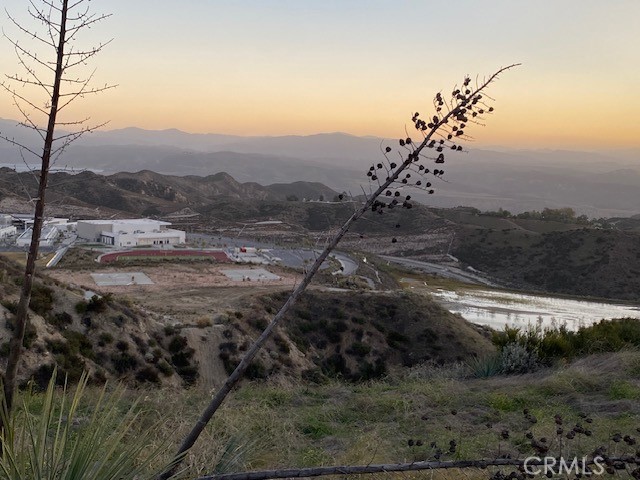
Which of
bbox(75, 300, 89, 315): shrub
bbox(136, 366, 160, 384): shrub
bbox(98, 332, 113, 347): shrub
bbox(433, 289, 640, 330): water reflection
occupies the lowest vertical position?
bbox(433, 289, 640, 330): water reflection

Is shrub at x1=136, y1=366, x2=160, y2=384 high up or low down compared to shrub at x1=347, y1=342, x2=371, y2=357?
up

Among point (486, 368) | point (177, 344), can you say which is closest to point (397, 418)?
point (486, 368)

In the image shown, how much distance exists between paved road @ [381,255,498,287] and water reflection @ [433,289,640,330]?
8.38 metres

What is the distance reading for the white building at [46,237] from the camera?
52.7m

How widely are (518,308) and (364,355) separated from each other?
2708 cm

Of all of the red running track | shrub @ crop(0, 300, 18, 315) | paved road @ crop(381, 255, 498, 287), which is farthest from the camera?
paved road @ crop(381, 255, 498, 287)

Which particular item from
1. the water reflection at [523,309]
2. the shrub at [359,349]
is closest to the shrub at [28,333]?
the shrub at [359,349]

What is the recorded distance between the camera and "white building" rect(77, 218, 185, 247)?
58.2 m

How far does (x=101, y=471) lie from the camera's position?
8.49 feet

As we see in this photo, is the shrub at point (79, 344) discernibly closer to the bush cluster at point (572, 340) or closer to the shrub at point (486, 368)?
the shrub at point (486, 368)

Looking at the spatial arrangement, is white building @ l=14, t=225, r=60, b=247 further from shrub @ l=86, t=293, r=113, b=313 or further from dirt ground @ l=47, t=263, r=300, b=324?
shrub @ l=86, t=293, r=113, b=313

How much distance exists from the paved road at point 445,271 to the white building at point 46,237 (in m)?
40.3

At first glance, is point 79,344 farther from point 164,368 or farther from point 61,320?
point 164,368

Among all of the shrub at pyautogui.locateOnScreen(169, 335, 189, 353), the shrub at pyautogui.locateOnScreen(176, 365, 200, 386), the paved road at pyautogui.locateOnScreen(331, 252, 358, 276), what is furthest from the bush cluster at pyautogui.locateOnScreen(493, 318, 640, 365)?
the paved road at pyautogui.locateOnScreen(331, 252, 358, 276)
